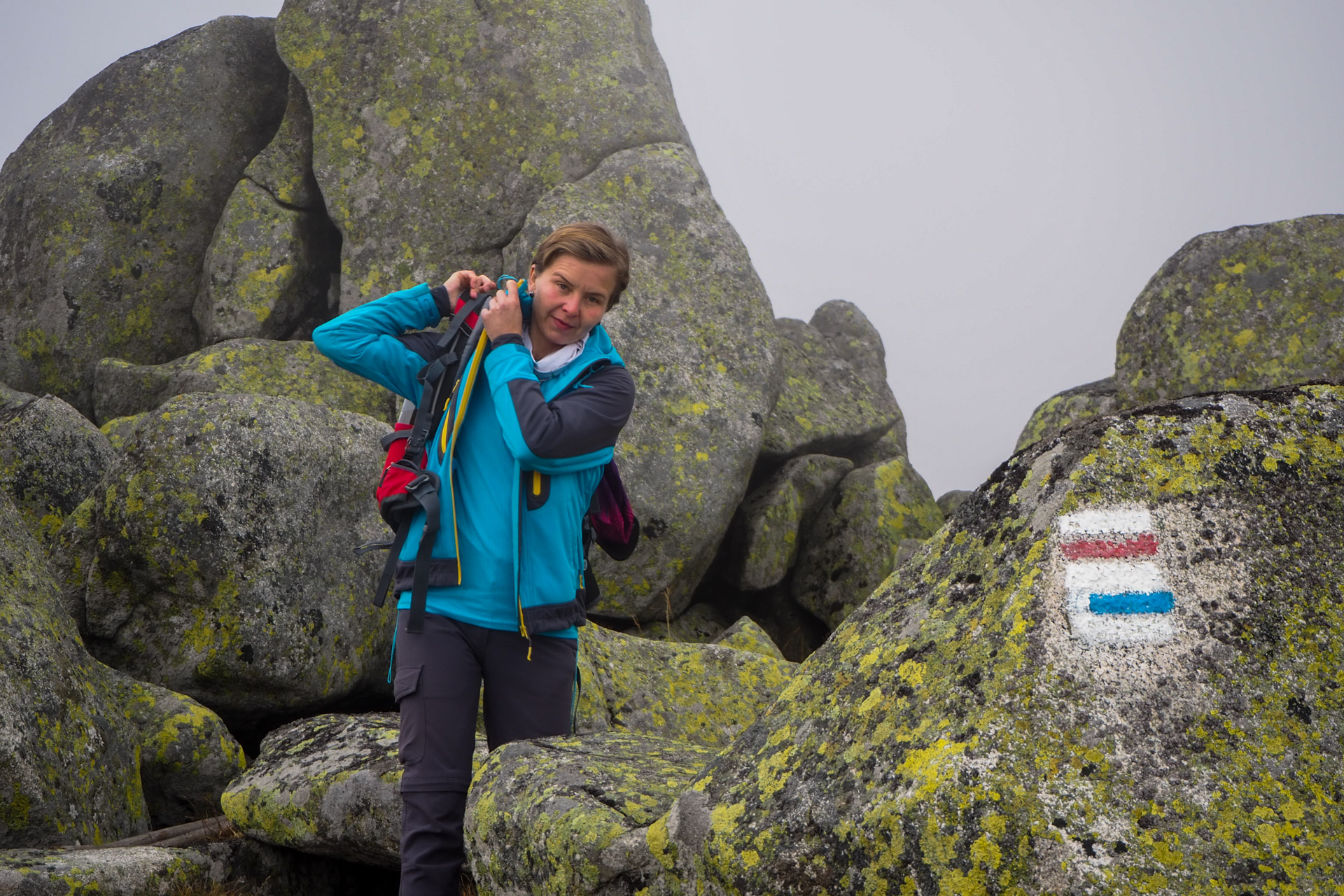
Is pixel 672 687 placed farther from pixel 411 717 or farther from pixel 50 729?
pixel 50 729

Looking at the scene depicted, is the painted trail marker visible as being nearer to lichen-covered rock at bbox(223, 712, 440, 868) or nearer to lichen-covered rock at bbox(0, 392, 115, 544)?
lichen-covered rock at bbox(223, 712, 440, 868)

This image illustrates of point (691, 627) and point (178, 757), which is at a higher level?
point (178, 757)

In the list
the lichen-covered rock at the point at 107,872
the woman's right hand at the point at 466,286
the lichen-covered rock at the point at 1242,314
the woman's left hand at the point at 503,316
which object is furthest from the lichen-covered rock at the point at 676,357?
the woman's left hand at the point at 503,316

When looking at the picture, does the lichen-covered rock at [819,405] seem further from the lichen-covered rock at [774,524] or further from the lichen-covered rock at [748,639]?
the lichen-covered rock at [748,639]

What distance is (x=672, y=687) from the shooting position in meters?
9.35

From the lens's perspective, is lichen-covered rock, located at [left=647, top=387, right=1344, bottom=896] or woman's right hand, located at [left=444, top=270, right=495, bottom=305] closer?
lichen-covered rock, located at [left=647, top=387, right=1344, bottom=896]

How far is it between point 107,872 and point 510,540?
139 inches

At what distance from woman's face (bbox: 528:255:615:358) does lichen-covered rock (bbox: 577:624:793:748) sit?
3.77m

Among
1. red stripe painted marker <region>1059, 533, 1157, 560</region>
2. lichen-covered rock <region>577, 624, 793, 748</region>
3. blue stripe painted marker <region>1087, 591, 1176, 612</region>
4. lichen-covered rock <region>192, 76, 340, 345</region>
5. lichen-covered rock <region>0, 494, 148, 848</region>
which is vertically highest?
lichen-covered rock <region>192, 76, 340, 345</region>

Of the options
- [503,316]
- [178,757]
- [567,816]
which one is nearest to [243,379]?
[178,757]

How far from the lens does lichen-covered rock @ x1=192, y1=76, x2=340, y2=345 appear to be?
16.5m

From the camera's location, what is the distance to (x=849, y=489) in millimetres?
15898

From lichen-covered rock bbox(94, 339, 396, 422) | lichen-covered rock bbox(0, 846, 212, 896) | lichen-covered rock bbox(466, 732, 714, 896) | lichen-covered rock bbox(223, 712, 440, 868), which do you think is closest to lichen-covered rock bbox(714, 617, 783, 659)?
lichen-covered rock bbox(223, 712, 440, 868)

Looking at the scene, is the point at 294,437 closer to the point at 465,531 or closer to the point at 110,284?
the point at 465,531
